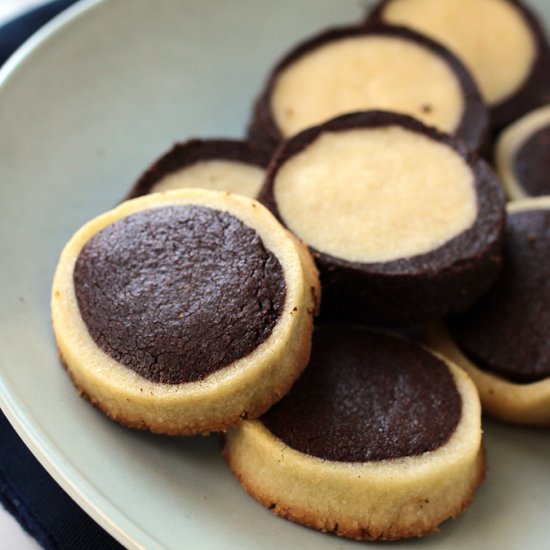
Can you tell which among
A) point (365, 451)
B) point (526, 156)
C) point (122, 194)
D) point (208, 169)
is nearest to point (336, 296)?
point (365, 451)

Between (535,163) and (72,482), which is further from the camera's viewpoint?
(535,163)

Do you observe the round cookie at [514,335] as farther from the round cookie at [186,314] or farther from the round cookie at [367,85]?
the round cookie at [186,314]

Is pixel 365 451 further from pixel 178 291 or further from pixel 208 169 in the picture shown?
pixel 208 169

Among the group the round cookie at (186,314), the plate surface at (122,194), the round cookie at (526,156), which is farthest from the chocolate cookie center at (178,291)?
the round cookie at (526,156)

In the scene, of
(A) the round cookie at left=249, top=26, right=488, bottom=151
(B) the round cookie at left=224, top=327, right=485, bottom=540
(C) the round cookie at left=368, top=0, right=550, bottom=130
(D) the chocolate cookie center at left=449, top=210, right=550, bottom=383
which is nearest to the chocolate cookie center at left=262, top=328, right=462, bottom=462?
(B) the round cookie at left=224, top=327, right=485, bottom=540

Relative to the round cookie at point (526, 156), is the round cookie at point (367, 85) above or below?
above

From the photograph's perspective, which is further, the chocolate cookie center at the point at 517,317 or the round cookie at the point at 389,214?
the chocolate cookie center at the point at 517,317

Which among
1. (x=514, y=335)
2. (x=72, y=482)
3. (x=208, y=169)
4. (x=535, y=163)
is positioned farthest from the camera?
(x=535, y=163)
